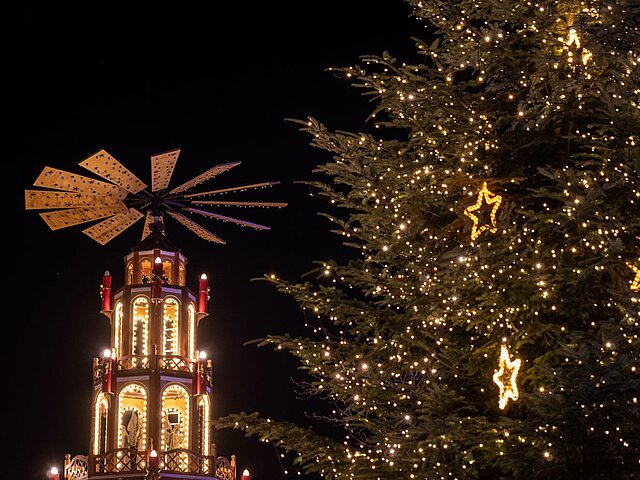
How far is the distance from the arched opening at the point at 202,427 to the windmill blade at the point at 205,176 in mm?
4253

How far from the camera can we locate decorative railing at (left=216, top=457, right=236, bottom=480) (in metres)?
21.1

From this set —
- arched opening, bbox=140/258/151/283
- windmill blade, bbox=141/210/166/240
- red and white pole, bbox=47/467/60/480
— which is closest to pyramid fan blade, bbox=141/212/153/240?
windmill blade, bbox=141/210/166/240

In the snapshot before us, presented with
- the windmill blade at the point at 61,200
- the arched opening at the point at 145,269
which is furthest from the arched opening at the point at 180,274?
the windmill blade at the point at 61,200

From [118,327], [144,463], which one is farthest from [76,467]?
[118,327]

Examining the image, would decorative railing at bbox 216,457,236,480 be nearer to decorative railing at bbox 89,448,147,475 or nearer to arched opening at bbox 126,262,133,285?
decorative railing at bbox 89,448,147,475

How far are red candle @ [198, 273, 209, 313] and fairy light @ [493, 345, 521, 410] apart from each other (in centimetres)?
1444

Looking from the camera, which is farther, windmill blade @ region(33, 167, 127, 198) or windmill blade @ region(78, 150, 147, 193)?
windmill blade @ region(33, 167, 127, 198)

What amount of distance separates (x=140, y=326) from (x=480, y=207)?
14201mm

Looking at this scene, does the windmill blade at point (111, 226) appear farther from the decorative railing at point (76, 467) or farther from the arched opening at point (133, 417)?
the decorative railing at point (76, 467)

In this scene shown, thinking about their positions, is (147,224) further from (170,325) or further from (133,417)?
(133,417)

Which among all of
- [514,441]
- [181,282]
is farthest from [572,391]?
[181,282]

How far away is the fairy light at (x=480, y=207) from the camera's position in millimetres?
8953

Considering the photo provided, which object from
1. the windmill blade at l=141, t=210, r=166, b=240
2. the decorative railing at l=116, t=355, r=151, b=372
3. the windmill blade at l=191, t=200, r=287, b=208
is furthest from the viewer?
the windmill blade at l=141, t=210, r=166, b=240

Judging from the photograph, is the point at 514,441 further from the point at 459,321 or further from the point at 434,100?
the point at 434,100
